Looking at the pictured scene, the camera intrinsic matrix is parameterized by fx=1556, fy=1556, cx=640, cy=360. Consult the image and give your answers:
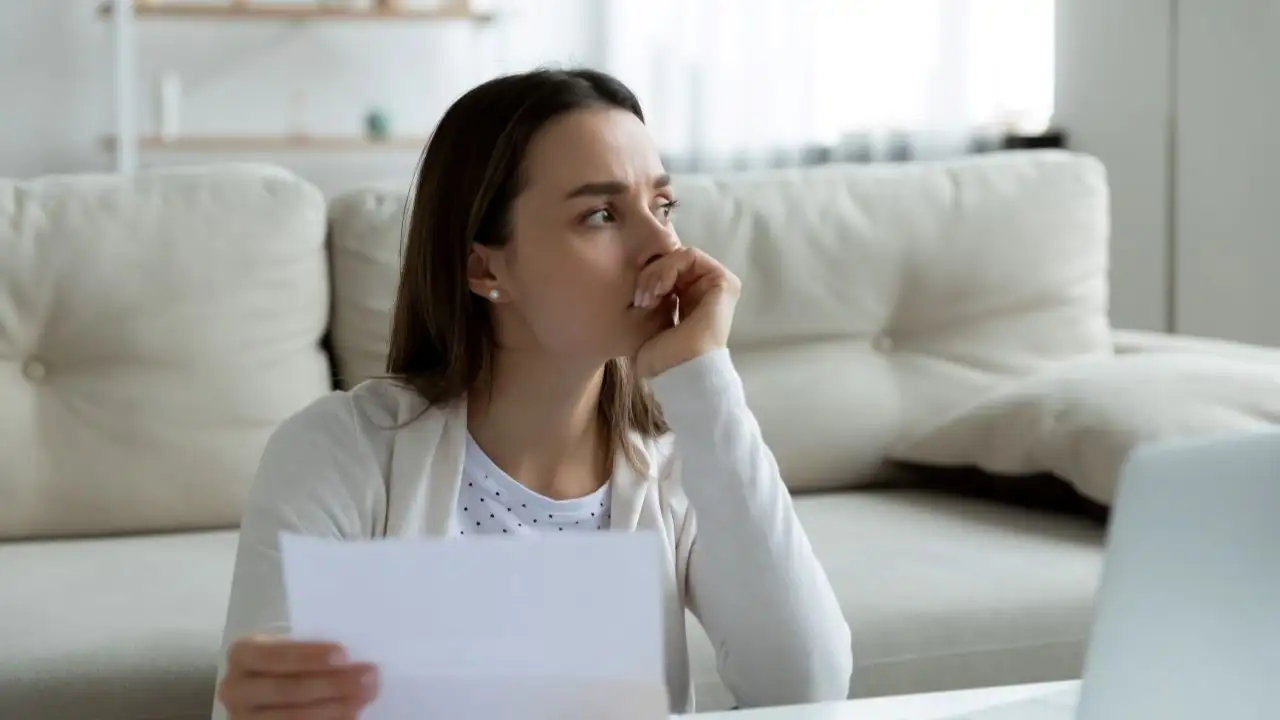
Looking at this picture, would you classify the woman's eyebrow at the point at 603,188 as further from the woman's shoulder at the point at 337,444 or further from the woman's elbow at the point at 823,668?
the woman's elbow at the point at 823,668

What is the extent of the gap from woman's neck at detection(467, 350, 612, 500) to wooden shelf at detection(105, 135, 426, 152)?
2.76 m

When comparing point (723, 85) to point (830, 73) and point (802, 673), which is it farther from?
point (802, 673)

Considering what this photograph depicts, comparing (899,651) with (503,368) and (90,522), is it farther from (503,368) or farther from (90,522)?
(90,522)

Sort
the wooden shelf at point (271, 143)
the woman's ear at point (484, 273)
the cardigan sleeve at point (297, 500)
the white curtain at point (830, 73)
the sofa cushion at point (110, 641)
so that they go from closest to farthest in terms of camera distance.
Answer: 1. the cardigan sleeve at point (297, 500)
2. the woman's ear at point (484, 273)
3. the sofa cushion at point (110, 641)
4. the white curtain at point (830, 73)
5. the wooden shelf at point (271, 143)

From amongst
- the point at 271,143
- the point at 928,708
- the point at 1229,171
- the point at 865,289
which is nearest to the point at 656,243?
the point at 928,708

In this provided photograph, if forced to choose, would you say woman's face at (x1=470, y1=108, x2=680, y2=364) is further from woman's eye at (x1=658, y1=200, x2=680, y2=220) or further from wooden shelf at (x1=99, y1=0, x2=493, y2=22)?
wooden shelf at (x1=99, y1=0, x2=493, y2=22)

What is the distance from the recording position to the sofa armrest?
6.88ft

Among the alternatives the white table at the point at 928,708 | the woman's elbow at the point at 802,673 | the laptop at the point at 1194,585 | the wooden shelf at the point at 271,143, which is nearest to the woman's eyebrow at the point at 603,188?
the woman's elbow at the point at 802,673

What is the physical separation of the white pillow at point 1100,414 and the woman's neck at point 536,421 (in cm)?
79

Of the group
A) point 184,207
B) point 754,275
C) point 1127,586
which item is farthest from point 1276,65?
point 1127,586

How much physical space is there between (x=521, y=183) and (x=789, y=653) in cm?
43

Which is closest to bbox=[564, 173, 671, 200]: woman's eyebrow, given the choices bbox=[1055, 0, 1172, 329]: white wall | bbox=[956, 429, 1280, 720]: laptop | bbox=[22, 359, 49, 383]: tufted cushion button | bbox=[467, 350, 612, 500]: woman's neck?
bbox=[467, 350, 612, 500]: woman's neck

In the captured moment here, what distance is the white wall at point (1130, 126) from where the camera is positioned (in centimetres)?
335

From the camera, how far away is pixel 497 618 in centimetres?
71
